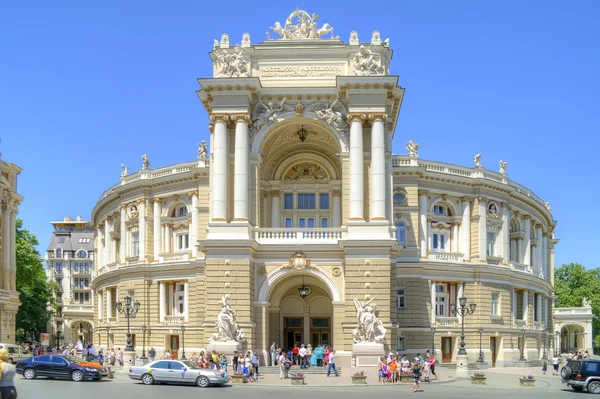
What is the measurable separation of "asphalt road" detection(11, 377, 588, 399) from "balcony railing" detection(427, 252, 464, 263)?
2463 centimetres

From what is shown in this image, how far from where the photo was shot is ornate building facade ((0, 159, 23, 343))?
82250mm

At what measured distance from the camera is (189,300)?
227 feet

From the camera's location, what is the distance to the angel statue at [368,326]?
49.4 metres

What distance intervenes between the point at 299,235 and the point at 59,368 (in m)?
16.8

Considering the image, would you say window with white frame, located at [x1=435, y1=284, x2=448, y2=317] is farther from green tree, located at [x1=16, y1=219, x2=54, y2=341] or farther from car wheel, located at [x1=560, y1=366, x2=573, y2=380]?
green tree, located at [x1=16, y1=219, x2=54, y2=341]

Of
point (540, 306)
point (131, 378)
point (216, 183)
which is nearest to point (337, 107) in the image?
point (216, 183)

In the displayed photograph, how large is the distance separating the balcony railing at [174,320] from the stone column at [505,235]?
27.8m

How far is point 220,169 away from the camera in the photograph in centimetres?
5203

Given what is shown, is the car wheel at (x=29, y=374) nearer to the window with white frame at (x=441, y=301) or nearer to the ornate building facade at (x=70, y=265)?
the window with white frame at (x=441, y=301)

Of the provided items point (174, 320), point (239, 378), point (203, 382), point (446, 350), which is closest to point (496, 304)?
point (446, 350)

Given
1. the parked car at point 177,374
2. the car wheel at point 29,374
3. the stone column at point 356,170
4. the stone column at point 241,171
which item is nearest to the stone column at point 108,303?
the stone column at point 241,171

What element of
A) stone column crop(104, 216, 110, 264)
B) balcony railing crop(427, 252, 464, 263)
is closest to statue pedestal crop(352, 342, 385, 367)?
balcony railing crop(427, 252, 464, 263)

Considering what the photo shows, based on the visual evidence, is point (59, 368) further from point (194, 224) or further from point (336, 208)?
point (194, 224)

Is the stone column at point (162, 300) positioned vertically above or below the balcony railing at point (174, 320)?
above
